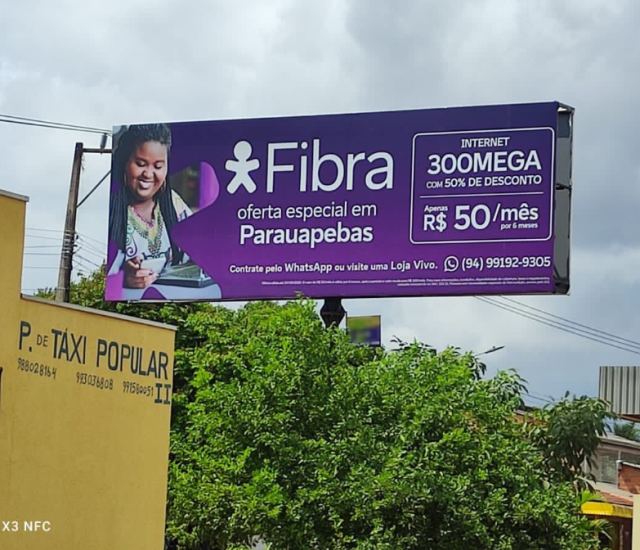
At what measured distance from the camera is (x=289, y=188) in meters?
26.3

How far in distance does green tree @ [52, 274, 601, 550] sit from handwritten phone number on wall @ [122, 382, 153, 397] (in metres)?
4.04

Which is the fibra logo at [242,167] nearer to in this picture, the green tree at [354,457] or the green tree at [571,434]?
the green tree at [354,457]

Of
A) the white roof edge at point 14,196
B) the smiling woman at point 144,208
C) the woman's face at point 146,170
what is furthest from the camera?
the woman's face at point 146,170

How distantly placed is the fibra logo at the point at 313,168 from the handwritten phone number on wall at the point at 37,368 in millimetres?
12463

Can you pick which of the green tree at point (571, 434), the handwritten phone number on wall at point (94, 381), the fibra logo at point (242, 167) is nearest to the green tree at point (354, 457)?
the green tree at point (571, 434)

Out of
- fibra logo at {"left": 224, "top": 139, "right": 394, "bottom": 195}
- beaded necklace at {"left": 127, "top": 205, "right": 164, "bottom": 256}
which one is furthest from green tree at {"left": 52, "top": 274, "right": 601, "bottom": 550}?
beaded necklace at {"left": 127, "top": 205, "right": 164, "bottom": 256}

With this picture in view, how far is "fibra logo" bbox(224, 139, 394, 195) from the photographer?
25672 millimetres

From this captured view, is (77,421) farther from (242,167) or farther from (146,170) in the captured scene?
(146,170)

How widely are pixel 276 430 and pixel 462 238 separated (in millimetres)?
6608

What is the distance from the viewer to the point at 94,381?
48.2ft

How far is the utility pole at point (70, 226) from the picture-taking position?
26828mm

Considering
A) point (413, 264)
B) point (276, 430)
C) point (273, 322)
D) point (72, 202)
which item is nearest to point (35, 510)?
point (276, 430)

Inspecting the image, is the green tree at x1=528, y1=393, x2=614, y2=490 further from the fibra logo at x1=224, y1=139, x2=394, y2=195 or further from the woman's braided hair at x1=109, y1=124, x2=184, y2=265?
the woman's braided hair at x1=109, y1=124, x2=184, y2=265

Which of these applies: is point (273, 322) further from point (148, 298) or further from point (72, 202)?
point (72, 202)
